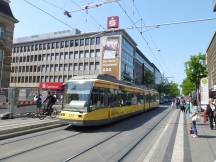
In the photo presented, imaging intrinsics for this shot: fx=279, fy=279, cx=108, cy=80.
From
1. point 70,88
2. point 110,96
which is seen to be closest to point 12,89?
point 70,88

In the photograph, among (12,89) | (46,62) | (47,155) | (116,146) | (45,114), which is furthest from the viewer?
(46,62)

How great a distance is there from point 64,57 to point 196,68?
38804 millimetres

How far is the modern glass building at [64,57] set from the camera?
71.8 m

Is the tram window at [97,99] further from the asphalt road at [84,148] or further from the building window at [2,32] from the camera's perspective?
the building window at [2,32]

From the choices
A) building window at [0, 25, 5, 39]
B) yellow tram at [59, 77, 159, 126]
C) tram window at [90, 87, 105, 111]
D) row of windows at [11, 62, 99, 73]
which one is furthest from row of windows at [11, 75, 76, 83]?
tram window at [90, 87, 105, 111]

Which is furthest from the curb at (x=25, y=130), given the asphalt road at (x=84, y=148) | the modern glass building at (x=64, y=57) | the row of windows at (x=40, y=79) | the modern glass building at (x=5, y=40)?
the row of windows at (x=40, y=79)

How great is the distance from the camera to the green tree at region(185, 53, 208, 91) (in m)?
50.2

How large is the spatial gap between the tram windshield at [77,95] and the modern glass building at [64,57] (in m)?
48.0

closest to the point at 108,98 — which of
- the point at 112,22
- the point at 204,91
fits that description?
the point at 112,22

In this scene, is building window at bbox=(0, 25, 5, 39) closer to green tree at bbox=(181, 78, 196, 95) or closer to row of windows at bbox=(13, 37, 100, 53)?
row of windows at bbox=(13, 37, 100, 53)

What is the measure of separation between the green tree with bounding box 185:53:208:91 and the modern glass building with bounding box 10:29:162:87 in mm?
17897

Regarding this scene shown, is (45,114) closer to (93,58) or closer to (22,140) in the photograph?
(22,140)

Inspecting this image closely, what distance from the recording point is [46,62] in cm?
8012

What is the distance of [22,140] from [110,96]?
697cm
